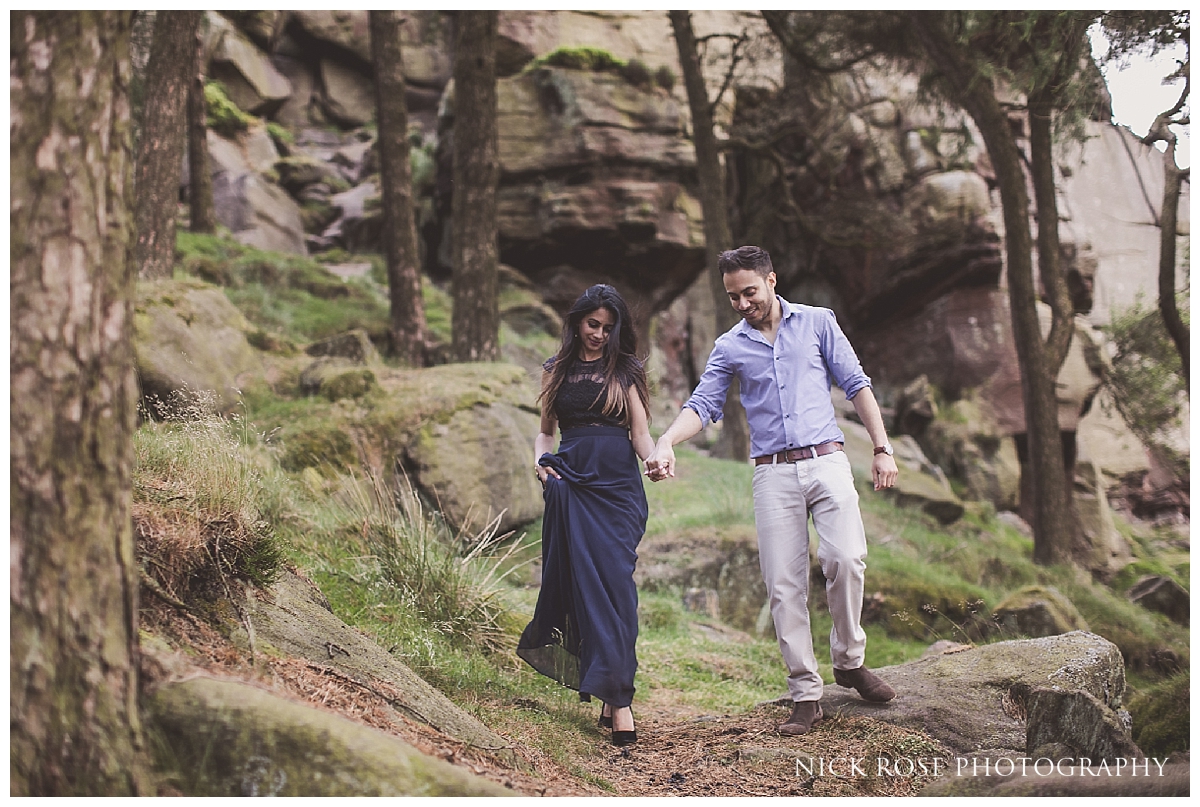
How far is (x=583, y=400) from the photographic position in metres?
5.30

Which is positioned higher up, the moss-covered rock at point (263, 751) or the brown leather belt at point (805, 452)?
the brown leather belt at point (805, 452)

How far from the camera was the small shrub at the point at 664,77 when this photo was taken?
63.8 feet

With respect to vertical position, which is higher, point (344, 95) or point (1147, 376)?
point (344, 95)

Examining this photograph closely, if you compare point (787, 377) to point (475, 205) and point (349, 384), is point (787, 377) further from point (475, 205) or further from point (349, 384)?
point (475, 205)

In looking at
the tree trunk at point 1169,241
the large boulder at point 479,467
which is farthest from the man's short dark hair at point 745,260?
the tree trunk at point 1169,241

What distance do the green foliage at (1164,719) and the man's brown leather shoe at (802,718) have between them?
69.4 inches

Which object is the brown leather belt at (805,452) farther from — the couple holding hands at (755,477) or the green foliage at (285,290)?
the green foliage at (285,290)

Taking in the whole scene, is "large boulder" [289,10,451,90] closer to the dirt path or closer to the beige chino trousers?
the beige chino trousers

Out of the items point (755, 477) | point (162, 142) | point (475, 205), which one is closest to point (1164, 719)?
point (755, 477)

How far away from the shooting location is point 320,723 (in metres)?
2.86

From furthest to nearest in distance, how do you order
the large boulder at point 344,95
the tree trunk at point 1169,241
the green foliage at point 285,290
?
the large boulder at point 344,95
the green foliage at point 285,290
the tree trunk at point 1169,241

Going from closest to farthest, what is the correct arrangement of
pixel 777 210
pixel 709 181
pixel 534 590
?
pixel 534 590 → pixel 709 181 → pixel 777 210

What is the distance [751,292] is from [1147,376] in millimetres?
15174

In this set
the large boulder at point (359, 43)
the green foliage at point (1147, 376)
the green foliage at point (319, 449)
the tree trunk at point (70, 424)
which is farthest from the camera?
the large boulder at point (359, 43)
